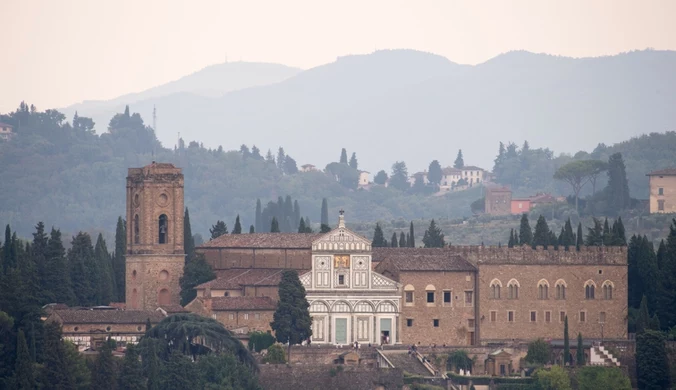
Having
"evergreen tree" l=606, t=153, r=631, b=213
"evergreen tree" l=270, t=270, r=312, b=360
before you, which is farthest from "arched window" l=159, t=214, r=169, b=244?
"evergreen tree" l=606, t=153, r=631, b=213

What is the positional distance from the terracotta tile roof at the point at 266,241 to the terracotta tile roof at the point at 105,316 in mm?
8997

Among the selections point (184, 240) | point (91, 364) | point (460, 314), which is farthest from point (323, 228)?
point (91, 364)

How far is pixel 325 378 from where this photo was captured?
81.0 meters

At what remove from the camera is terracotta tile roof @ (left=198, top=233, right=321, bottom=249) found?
9231 centimetres

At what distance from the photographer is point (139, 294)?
302 feet

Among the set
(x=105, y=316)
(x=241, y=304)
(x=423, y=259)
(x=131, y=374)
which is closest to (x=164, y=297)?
(x=241, y=304)

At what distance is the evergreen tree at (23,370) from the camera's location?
74700 millimetres

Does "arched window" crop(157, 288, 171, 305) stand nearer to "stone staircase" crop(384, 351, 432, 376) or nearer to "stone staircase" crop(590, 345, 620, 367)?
"stone staircase" crop(384, 351, 432, 376)

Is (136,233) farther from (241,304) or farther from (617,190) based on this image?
(617,190)

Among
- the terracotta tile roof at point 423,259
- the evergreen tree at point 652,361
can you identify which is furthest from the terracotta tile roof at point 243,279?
the evergreen tree at point 652,361

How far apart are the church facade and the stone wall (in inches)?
239

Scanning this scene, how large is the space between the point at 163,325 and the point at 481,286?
49.1 ft

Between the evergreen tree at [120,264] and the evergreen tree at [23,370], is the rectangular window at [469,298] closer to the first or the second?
the evergreen tree at [120,264]

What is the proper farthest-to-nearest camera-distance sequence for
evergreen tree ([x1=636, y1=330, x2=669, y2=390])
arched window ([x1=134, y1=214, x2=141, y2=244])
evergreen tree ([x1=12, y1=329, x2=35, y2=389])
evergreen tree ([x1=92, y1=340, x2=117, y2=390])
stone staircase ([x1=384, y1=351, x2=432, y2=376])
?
1. arched window ([x1=134, y1=214, x2=141, y2=244])
2. stone staircase ([x1=384, y1=351, x2=432, y2=376])
3. evergreen tree ([x1=636, y1=330, x2=669, y2=390])
4. evergreen tree ([x1=92, y1=340, x2=117, y2=390])
5. evergreen tree ([x1=12, y1=329, x2=35, y2=389])
